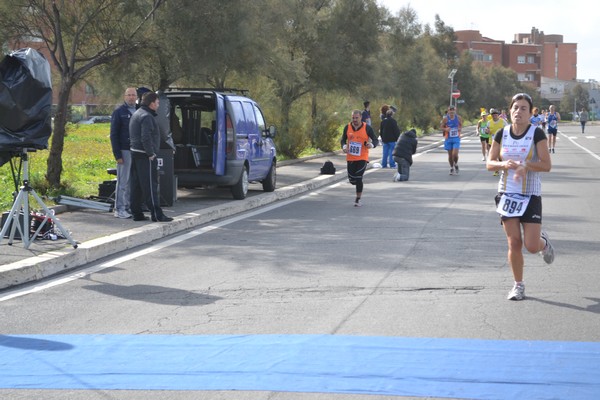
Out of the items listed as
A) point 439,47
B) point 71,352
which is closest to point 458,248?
point 71,352

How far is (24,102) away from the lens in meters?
11.1

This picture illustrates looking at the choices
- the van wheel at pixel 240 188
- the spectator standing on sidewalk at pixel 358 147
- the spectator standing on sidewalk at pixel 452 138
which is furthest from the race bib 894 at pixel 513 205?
the spectator standing on sidewalk at pixel 452 138

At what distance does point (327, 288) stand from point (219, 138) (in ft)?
27.9

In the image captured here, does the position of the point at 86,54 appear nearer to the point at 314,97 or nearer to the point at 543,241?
the point at 543,241

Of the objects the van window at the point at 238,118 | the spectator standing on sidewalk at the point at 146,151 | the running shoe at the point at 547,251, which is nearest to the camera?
the running shoe at the point at 547,251

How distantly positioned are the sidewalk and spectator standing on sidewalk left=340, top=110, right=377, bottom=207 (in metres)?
1.88

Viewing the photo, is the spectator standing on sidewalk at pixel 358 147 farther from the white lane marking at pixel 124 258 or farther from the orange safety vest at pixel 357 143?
the white lane marking at pixel 124 258

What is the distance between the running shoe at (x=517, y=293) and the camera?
827cm

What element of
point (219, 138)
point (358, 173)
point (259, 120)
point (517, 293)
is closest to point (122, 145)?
point (219, 138)

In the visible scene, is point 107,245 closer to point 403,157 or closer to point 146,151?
point 146,151

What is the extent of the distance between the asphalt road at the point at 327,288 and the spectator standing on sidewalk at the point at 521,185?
45 cm

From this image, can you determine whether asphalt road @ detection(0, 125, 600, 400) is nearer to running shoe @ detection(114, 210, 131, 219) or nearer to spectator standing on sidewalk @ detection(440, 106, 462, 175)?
running shoe @ detection(114, 210, 131, 219)

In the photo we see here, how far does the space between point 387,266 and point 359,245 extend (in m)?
1.71

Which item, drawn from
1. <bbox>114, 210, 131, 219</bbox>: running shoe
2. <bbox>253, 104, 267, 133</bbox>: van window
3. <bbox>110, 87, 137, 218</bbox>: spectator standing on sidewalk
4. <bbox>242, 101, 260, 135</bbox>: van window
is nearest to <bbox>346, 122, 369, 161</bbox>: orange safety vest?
<bbox>242, 101, 260, 135</bbox>: van window
